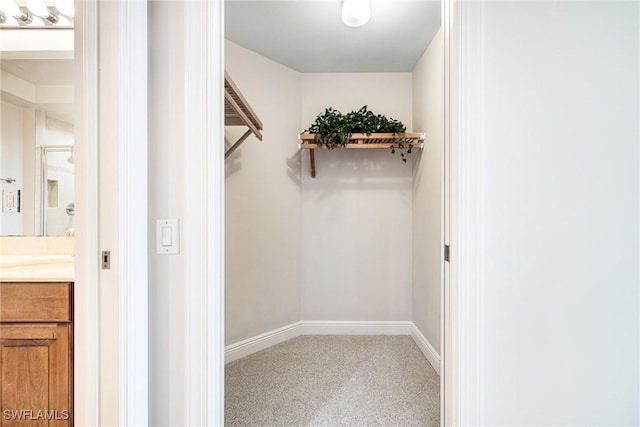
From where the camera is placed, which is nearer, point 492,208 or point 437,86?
point 492,208

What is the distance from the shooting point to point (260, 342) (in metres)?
2.79

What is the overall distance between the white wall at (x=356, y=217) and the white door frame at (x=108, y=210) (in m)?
2.11

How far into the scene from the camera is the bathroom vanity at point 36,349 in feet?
4.17

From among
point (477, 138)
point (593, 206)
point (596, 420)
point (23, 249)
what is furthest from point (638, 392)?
point (23, 249)

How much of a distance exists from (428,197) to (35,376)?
8.07 ft

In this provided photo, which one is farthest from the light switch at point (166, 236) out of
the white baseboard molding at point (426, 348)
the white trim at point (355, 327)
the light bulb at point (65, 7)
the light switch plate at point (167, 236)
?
the white trim at point (355, 327)

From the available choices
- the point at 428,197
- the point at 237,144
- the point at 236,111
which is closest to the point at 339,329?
the point at 428,197

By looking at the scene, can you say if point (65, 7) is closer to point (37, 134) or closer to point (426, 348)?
point (37, 134)

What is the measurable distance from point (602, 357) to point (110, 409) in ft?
5.49

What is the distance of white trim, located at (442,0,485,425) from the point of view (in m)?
1.19

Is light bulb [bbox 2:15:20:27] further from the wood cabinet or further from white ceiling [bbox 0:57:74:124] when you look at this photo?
the wood cabinet

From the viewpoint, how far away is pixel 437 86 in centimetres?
244

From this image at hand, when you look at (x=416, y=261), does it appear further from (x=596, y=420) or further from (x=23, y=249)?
(x=23, y=249)

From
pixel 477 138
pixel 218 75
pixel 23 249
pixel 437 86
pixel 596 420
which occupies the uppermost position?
pixel 437 86
